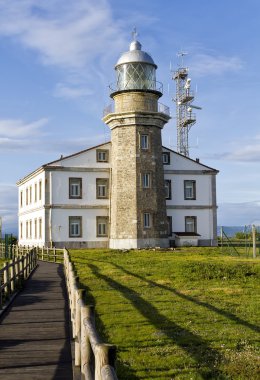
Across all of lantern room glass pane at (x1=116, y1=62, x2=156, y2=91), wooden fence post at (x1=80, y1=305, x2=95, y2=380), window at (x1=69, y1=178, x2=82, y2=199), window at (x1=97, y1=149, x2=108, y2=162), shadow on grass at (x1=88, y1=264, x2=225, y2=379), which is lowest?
shadow on grass at (x1=88, y1=264, x2=225, y2=379)

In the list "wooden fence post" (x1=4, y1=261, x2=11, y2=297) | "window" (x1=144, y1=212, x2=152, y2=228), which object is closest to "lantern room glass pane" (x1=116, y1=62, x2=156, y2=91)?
"window" (x1=144, y1=212, x2=152, y2=228)

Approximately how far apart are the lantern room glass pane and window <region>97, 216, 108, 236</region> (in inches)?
398

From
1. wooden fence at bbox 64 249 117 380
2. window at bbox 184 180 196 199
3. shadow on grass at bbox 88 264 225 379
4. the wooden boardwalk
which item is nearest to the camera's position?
wooden fence at bbox 64 249 117 380

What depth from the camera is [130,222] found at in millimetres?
38344

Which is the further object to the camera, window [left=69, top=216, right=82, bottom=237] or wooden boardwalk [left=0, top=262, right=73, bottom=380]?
window [left=69, top=216, right=82, bottom=237]

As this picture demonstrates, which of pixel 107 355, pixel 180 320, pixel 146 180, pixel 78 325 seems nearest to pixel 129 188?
pixel 146 180

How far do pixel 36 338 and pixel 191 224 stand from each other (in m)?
35.7

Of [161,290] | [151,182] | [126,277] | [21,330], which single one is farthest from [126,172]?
[21,330]

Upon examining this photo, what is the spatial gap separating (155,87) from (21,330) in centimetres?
3055

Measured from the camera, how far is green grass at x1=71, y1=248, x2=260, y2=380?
823 centimetres

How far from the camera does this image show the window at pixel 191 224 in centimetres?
4494

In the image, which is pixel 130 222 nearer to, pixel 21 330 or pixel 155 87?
pixel 155 87

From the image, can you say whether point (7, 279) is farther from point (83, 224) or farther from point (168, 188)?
point (168, 188)

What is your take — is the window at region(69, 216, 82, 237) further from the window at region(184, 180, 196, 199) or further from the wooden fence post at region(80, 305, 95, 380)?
the wooden fence post at region(80, 305, 95, 380)
